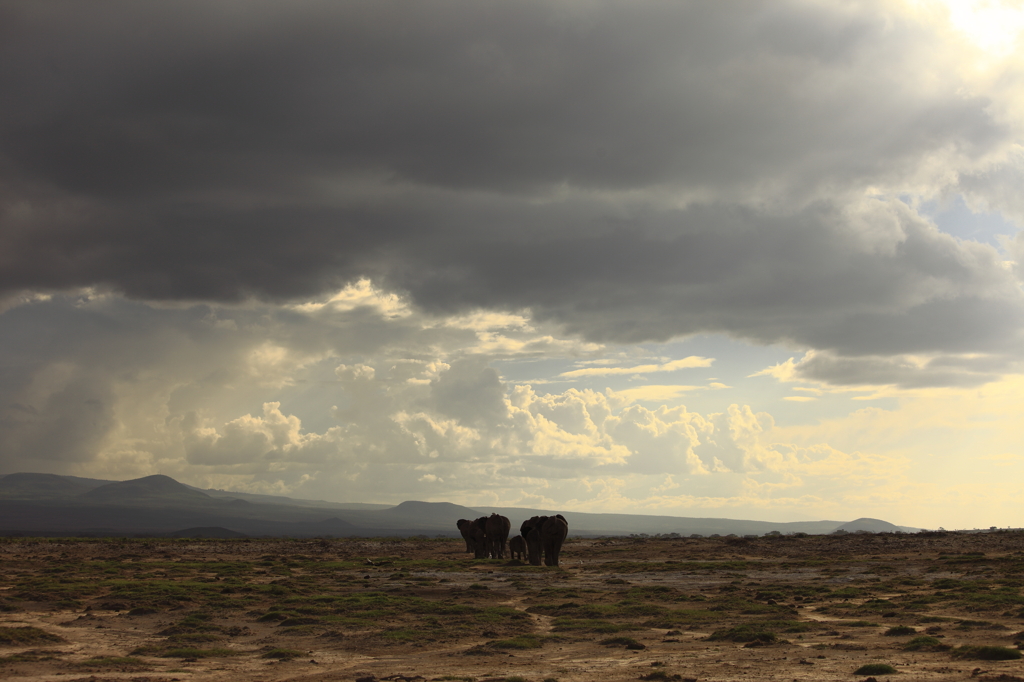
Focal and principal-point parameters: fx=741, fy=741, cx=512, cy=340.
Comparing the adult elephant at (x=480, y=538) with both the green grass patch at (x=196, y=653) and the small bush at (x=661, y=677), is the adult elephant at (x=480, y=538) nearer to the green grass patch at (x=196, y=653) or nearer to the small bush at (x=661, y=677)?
the green grass patch at (x=196, y=653)

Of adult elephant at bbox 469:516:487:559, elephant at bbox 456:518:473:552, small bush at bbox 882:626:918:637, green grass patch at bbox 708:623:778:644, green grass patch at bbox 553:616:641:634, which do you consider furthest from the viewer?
elephant at bbox 456:518:473:552

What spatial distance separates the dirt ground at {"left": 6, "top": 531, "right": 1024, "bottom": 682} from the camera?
22.5m

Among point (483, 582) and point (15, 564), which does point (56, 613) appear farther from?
point (15, 564)

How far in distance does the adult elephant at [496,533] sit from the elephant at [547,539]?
6.78m

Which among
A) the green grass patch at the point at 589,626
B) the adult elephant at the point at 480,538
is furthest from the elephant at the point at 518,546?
the green grass patch at the point at 589,626

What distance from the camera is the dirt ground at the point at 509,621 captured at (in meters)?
22.5

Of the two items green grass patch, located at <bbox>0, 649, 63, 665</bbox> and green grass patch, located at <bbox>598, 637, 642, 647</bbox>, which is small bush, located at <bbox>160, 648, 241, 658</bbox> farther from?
green grass patch, located at <bbox>598, 637, 642, 647</bbox>

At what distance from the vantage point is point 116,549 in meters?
76.0

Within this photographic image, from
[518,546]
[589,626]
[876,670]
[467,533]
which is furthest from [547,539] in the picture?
[876,670]

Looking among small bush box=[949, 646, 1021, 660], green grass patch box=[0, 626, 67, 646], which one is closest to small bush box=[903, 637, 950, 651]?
small bush box=[949, 646, 1021, 660]

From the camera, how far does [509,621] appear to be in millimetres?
31875

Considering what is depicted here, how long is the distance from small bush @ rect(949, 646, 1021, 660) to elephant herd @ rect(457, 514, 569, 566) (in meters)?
30.9

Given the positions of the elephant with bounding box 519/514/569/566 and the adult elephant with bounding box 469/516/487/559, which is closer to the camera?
the elephant with bounding box 519/514/569/566

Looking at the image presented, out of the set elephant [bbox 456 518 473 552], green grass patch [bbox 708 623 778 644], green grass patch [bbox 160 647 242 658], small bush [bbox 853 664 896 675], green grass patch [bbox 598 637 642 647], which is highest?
small bush [bbox 853 664 896 675]
